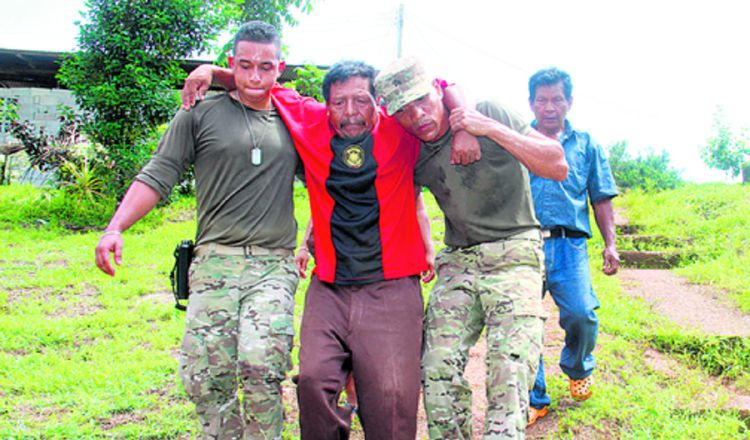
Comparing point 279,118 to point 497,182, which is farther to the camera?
point 279,118

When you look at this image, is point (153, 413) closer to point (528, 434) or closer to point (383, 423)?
point (383, 423)

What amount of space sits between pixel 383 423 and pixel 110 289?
497cm

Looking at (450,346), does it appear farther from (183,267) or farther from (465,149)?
(183,267)

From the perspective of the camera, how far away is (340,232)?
3.03 m

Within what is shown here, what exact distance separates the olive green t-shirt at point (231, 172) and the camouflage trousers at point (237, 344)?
15 centimetres

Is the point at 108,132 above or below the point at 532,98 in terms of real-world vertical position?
below

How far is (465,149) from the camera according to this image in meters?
2.88

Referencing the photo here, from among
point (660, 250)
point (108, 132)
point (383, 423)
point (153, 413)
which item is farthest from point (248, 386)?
point (108, 132)

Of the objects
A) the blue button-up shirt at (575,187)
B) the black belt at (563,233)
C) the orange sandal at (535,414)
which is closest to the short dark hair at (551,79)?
the blue button-up shirt at (575,187)

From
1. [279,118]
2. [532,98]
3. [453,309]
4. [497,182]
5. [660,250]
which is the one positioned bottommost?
[660,250]

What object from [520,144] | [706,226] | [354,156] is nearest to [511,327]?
[520,144]

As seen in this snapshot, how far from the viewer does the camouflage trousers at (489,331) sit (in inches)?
107

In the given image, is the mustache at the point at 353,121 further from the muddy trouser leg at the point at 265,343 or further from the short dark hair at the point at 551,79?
the short dark hair at the point at 551,79

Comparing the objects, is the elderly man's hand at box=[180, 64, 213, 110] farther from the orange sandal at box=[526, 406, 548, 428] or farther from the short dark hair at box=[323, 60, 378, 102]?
the orange sandal at box=[526, 406, 548, 428]
